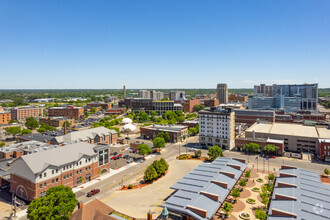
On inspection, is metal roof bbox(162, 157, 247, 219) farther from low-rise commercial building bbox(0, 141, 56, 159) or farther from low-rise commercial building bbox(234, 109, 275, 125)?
low-rise commercial building bbox(234, 109, 275, 125)

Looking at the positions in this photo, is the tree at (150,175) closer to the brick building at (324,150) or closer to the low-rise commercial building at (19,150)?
the low-rise commercial building at (19,150)

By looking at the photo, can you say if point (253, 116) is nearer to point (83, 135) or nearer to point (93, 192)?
point (83, 135)

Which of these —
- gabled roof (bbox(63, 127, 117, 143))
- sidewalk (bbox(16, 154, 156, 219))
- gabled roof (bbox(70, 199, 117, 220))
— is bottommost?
sidewalk (bbox(16, 154, 156, 219))

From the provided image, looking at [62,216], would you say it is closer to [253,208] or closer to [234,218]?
[234,218]

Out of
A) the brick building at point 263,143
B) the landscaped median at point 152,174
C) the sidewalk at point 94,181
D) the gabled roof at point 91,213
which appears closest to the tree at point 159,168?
the landscaped median at point 152,174

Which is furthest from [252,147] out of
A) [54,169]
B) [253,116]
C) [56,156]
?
[54,169]

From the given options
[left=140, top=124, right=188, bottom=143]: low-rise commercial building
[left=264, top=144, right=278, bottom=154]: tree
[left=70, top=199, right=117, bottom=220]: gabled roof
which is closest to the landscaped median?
[left=70, top=199, right=117, bottom=220]: gabled roof
